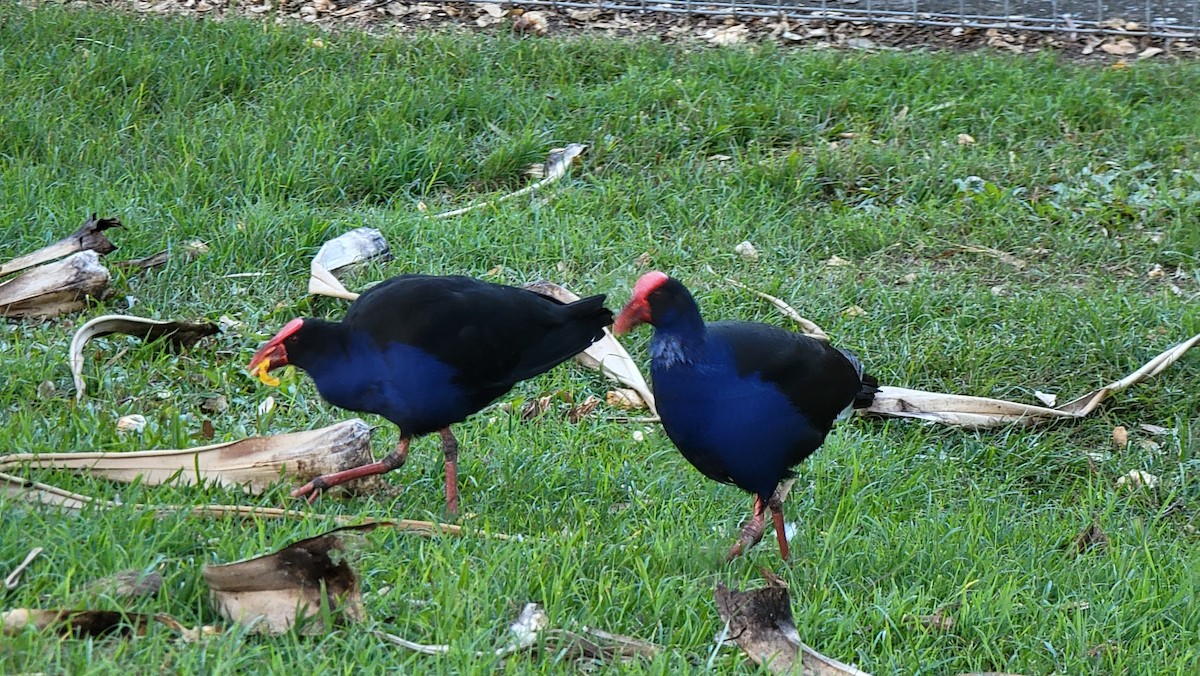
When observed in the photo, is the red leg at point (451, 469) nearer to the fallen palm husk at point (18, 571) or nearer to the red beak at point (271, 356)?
the red beak at point (271, 356)

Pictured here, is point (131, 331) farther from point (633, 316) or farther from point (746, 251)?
point (746, 251)

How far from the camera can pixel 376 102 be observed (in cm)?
676

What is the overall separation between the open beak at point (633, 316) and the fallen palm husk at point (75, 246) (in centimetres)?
244

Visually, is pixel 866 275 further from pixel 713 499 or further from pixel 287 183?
pixel 287 183

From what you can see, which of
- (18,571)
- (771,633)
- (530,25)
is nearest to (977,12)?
(530,25)

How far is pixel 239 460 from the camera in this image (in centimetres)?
385

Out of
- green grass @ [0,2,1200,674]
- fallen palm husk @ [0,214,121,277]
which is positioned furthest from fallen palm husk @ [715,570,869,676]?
fallen palm husk @ [0,214,121,277]

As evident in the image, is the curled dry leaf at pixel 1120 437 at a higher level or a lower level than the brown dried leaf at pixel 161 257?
lower

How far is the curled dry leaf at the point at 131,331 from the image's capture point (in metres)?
4.46

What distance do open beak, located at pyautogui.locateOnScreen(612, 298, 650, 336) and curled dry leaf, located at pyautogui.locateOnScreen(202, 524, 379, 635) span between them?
3.39 feet

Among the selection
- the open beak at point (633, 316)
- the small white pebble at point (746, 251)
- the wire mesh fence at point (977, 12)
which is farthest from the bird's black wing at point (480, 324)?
the wire mesh fence at point (977, 12)

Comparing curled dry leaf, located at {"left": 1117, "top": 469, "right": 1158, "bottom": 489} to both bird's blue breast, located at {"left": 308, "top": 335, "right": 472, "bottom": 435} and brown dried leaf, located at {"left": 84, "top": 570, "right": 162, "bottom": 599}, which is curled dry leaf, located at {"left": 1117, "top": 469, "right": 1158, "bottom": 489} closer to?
bird's blue breast, located at {"left": 308, "top": 335, "right": 472, "bottom": 435}

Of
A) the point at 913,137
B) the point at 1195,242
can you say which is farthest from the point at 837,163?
the point at 1195,242

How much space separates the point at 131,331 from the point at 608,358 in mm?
1707
